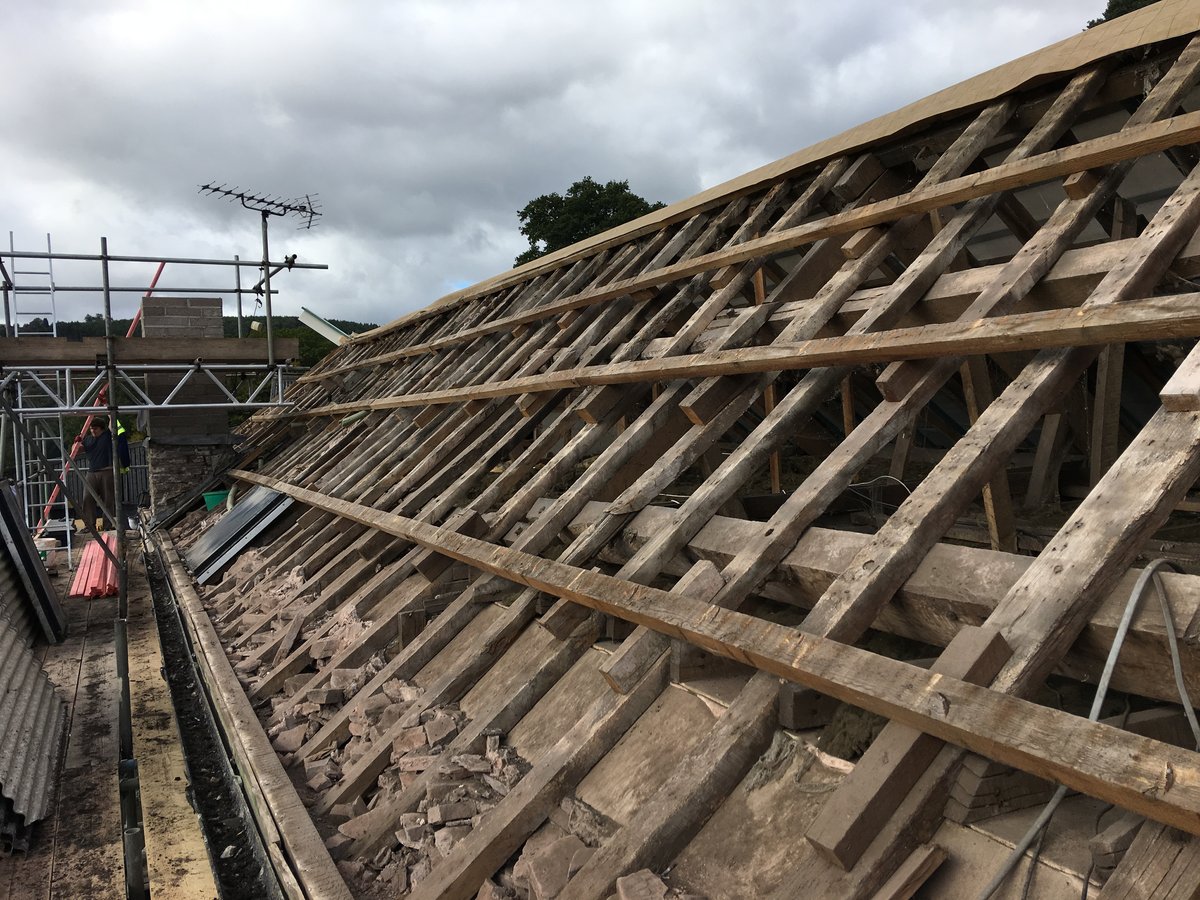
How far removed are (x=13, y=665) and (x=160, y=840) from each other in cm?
238

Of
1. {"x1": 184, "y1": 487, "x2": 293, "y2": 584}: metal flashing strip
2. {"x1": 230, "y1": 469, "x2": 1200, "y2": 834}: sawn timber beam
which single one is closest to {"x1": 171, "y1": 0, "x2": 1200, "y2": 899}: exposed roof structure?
{"x1": 230, "y1": 469, "x2": 1200, "y2": 834}: sawn timber beam

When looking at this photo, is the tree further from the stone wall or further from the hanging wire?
the hanging wire

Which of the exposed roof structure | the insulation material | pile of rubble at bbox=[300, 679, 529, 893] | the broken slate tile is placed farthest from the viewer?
the insulation material

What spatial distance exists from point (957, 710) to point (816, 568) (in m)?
1.07

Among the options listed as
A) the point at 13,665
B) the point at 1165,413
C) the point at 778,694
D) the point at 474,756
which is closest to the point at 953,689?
the point at 778,694

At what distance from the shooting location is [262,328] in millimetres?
26938

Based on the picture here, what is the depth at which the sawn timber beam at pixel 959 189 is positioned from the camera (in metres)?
3.34

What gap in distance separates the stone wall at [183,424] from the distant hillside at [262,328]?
1.58 metres

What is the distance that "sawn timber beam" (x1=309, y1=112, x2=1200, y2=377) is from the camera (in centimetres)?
334

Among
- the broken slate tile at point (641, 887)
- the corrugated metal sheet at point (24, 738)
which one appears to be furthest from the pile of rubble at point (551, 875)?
the corrugated metal sheet at point (24, 738)

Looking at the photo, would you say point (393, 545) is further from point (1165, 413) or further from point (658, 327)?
point (1165, 413)

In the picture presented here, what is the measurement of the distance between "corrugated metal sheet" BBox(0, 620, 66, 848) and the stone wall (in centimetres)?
774

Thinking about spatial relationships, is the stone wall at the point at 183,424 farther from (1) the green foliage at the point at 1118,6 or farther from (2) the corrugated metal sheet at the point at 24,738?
(1) the green foliage at the point at 1118,6

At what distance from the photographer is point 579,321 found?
275 inches
